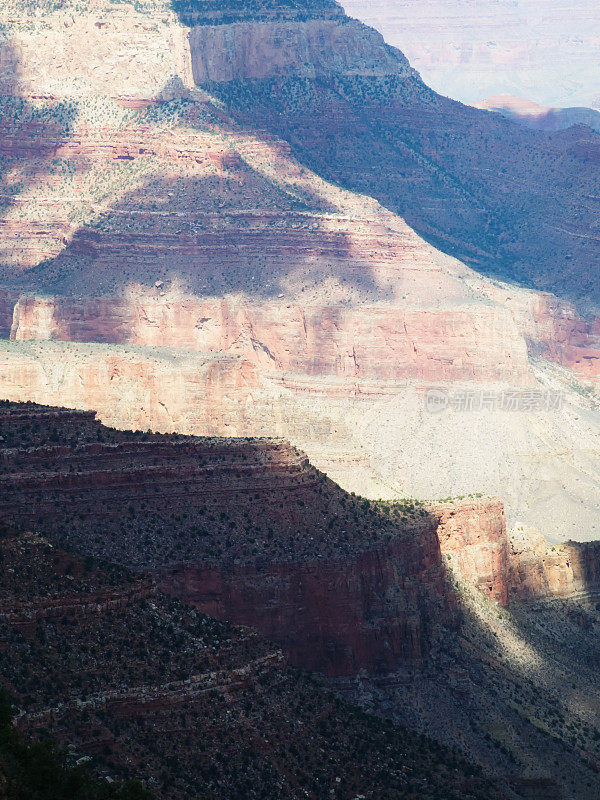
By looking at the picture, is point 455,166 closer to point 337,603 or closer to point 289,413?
point 289,413

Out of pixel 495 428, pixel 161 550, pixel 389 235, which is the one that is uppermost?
pixel 161 550

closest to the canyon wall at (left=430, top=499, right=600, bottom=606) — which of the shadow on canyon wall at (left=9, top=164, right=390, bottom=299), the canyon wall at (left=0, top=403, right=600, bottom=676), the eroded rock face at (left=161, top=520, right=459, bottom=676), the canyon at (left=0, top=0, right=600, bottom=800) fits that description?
the canyon at (left=0, top=0, right=600, bottom=800)

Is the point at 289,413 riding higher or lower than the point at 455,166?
higher

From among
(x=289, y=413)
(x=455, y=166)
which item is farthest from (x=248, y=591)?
(x=455, y=166)

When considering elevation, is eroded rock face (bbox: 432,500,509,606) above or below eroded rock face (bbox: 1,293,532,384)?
above

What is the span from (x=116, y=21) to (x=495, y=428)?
42.3m

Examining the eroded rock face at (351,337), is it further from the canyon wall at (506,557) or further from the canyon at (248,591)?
the canyon at (248,591)

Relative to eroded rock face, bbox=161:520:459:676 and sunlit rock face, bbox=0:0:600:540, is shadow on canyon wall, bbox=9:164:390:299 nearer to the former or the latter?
sunlit rock face, bbox=0:0:600:540

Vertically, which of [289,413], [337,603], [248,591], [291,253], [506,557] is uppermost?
[248,591]

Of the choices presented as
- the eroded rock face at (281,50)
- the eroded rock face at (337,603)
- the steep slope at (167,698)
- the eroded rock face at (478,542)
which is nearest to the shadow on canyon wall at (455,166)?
the eroded rock face at (281,50)

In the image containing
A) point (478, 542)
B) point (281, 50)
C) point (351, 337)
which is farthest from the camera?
point (281, 50)

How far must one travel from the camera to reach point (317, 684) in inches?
2788

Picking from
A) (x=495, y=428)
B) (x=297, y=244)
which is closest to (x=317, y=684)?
(x=495, y=428)

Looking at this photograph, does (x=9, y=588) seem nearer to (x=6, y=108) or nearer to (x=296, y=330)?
(x=296, y=330)
